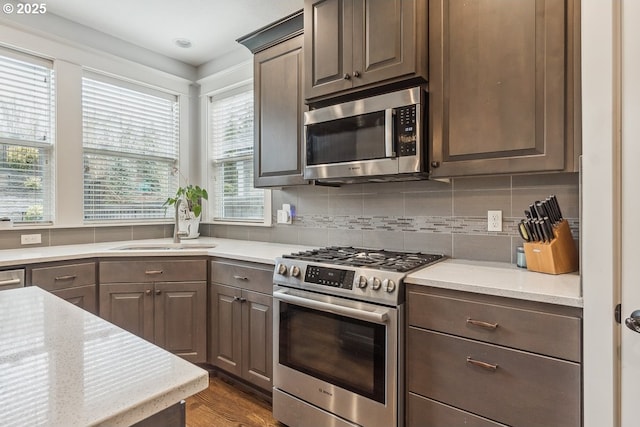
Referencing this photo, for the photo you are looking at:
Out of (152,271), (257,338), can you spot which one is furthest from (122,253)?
(257,338)

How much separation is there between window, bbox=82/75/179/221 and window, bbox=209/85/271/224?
0.43m

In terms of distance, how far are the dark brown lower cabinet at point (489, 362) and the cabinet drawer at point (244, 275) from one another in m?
0.96

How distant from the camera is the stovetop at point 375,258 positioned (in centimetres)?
177

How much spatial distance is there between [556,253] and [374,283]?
82 cm

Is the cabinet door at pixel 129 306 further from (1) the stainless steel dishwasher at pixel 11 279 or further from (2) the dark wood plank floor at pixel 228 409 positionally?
(2) the dark wood plank floor at pixel 228 409

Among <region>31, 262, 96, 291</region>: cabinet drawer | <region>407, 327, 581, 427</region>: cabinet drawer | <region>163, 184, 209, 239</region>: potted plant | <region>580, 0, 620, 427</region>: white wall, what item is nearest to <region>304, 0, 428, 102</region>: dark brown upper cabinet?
<region>580, 0, 620, 427</region>: white wall

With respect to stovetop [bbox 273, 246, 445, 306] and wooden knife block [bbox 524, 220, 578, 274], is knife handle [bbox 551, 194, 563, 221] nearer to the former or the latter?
wooden knife block [bbox 524, 220, 578, 274]

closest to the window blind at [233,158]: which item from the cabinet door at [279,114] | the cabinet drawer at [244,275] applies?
the cabinet door at [279,114]

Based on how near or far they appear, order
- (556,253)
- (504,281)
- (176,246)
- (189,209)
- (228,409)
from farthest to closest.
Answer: (189,209), (176,246), (228,409), (556,253), (504,281)

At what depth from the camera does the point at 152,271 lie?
100 inches

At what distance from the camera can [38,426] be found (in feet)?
1.64

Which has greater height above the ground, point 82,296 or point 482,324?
point 482,324

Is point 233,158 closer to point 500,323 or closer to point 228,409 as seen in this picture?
point 228,409

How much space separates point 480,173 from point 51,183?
3.09 m
